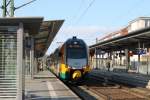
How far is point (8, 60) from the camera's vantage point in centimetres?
1539

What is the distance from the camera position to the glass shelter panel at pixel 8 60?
601 inches

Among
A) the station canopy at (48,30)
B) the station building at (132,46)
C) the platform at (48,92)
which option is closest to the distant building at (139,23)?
the station building at (132,46)

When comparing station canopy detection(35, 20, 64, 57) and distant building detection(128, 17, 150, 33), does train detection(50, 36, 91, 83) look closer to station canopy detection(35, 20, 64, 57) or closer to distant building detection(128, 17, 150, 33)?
station canopy detection(35, 20, 64, 57)

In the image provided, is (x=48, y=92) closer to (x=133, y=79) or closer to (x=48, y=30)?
(x=48, y=30)

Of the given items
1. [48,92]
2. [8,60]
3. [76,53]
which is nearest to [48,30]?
[76,53]

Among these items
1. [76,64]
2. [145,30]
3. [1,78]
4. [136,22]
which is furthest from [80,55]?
[136,22]

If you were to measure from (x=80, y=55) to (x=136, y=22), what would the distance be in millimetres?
99050

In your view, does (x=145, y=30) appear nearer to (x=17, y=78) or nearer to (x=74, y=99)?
(x=74, y=99)

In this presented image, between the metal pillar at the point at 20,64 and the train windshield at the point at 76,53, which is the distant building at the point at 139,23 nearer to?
the train windshield at the point at 76,53

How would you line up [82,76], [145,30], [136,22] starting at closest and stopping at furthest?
→ 1. [82,76]
2. [145,30]
3. [136,22]

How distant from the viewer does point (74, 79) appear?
33.9 m

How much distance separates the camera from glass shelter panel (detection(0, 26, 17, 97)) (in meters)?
15.3

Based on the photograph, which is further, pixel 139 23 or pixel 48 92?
pixel 139 23

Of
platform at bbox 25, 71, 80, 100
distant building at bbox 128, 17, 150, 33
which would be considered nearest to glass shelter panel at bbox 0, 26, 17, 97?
platform at bbox 25, 71, 80, 100
